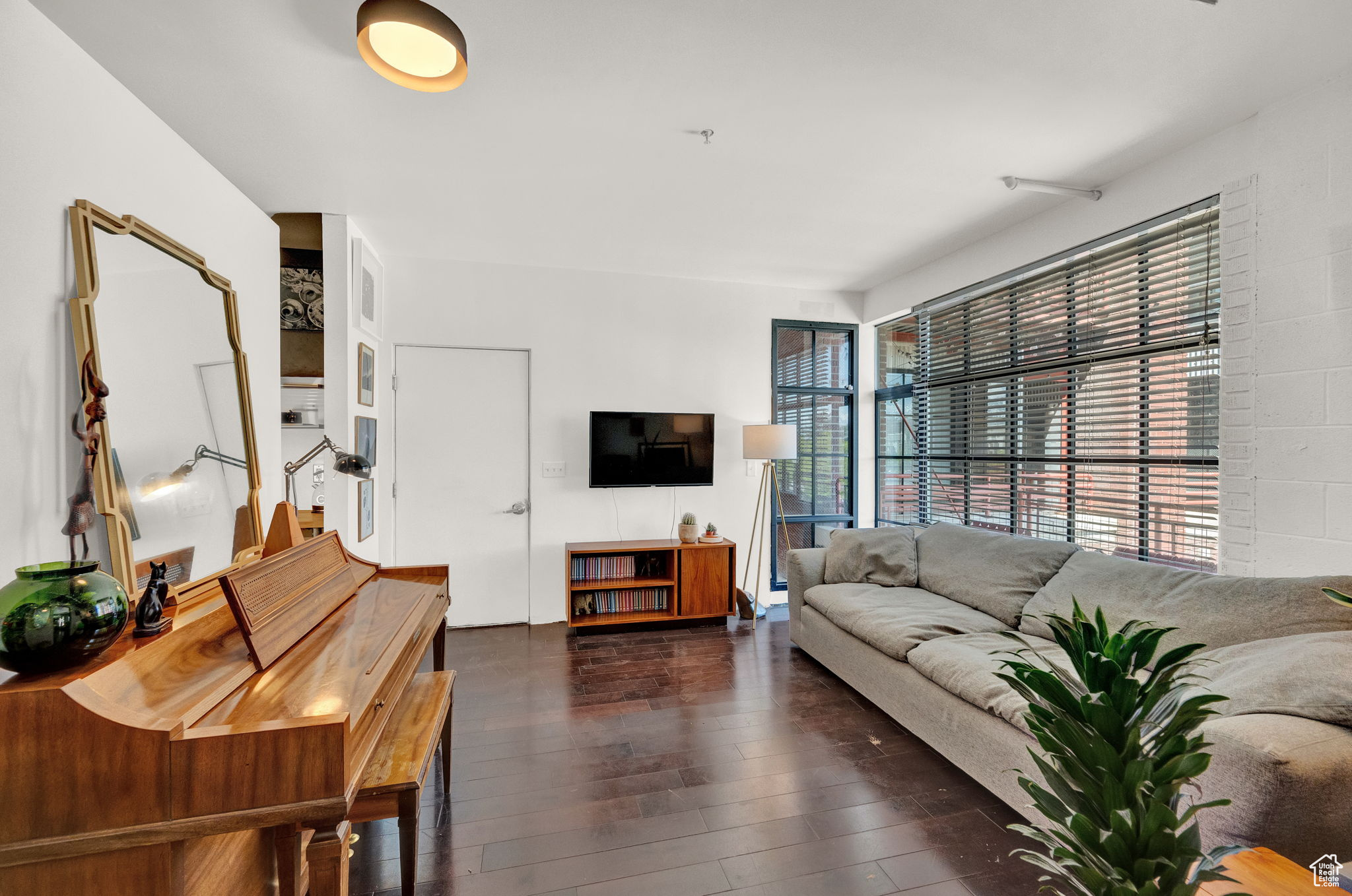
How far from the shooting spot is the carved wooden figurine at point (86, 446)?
141cm

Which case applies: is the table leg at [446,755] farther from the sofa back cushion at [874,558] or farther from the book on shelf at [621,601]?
the sofa back cushion at [874,558]

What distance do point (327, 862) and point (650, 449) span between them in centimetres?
333

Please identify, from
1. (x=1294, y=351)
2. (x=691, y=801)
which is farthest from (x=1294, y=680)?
(x=691, y=801)

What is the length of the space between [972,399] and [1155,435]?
4.05 ft

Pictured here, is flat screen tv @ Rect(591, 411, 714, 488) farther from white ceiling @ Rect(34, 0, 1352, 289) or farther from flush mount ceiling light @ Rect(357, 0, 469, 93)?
flush mount ceiling light @ Rect(357, 0, 469, 93)

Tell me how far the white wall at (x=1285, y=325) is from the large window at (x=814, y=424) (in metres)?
2.59

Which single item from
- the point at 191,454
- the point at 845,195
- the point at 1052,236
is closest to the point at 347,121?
the point at 191,454

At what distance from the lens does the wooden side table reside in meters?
1.03

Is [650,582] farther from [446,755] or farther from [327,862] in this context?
[327,862]

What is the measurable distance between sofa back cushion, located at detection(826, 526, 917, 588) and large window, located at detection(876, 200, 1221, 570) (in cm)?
68

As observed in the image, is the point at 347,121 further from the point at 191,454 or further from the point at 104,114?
the point at 191,454

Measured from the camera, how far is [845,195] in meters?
3.12

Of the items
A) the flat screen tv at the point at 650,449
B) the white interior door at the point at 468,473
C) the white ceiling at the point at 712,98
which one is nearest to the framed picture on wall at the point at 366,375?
the white interior door at the point at 468,473

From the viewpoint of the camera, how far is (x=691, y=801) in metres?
2.14
